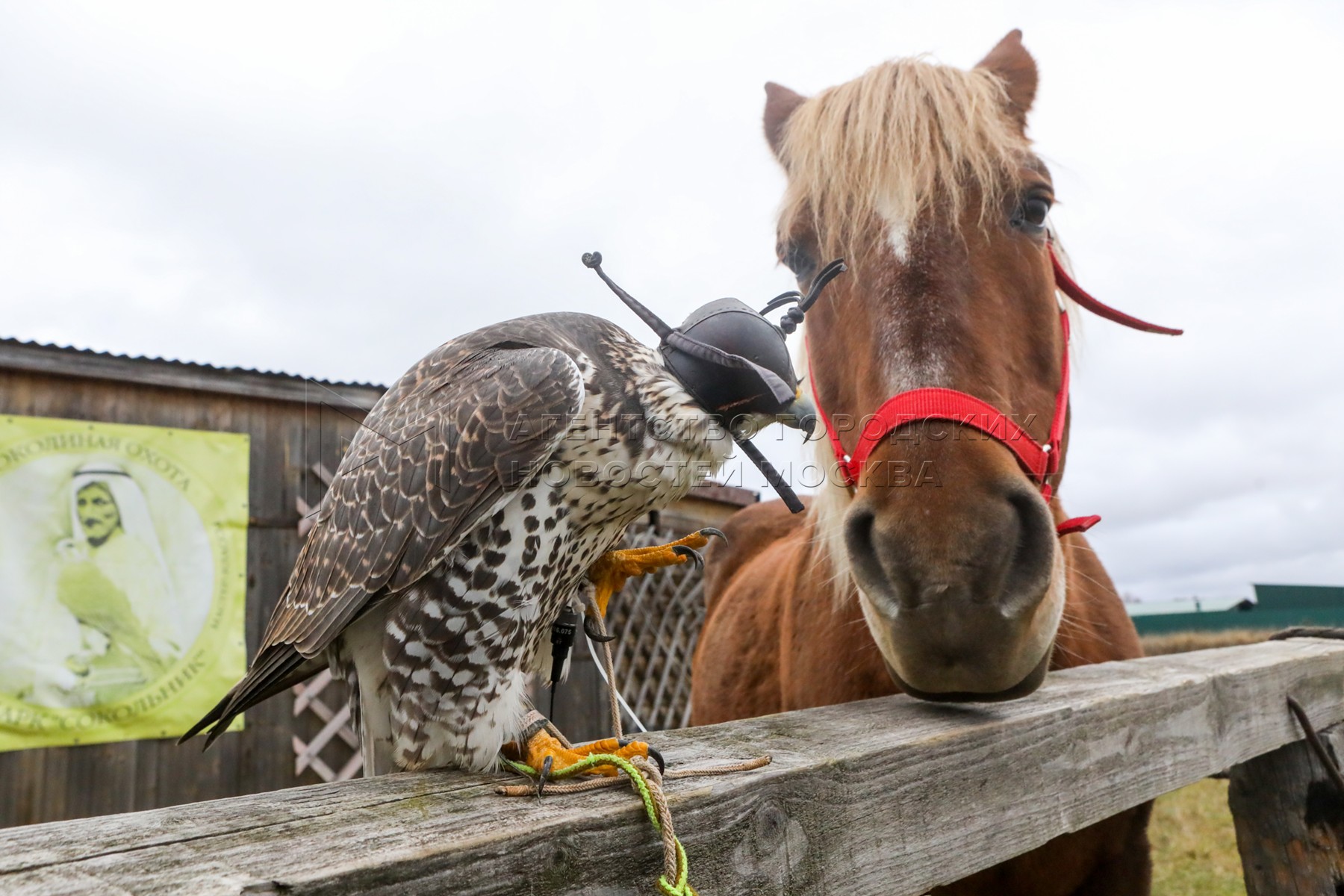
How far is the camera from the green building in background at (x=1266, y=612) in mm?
7359

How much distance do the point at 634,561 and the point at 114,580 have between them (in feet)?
14.5

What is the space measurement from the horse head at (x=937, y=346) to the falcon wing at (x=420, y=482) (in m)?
0.65

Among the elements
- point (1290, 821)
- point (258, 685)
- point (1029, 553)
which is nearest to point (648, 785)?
point (258, 685)

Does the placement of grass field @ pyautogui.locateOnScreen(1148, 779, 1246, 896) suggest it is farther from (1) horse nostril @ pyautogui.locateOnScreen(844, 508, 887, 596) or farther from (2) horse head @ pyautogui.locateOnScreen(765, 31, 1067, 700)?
(1) horse nostril @ pyautogui.locateOnScreen(844, 508, 887, 596)

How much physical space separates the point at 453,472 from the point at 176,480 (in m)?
4.54

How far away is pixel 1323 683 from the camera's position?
2.28 meters

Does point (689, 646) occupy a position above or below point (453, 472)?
below

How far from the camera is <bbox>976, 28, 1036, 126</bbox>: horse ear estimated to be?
7.59 ft

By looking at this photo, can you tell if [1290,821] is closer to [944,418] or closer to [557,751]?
[944,418]

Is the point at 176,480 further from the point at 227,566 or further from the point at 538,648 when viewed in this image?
the point at 538,648

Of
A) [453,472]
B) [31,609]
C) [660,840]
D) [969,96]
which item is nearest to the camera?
[660,840]

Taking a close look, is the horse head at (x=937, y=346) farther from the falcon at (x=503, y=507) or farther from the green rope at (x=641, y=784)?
the green rope at (x=641, y=784)

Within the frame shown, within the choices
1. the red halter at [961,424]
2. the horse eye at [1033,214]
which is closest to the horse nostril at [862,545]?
the red halter at [961,424]

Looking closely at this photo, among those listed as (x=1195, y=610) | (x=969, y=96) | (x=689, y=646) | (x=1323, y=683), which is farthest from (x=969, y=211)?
(x=1195, y=610)
